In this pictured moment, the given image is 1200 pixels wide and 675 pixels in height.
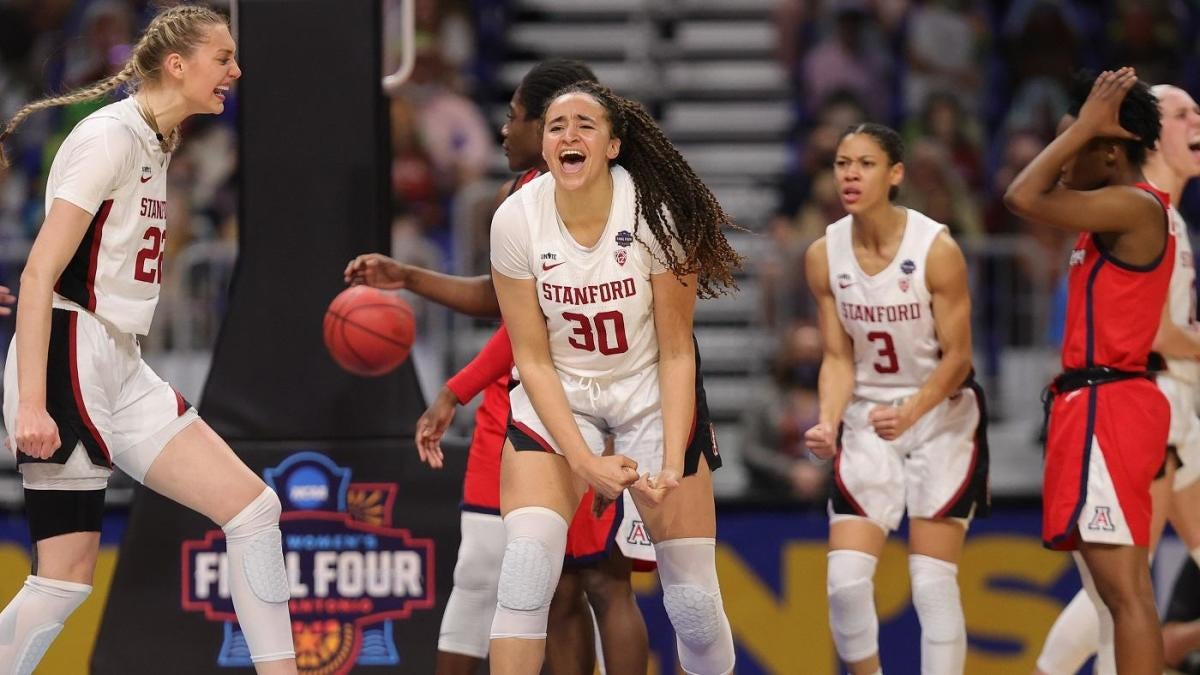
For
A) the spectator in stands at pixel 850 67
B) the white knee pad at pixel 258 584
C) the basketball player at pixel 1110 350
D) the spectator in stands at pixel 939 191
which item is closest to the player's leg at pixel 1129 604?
the basketball player at pixel 1110 350

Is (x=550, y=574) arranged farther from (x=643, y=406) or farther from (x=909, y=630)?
(x=909, y=630)

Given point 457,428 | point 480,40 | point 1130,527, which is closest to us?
point 1130,527

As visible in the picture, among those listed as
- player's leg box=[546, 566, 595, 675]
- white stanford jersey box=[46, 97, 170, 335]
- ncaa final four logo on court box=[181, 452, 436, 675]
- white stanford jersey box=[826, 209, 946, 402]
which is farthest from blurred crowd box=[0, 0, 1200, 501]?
white stanford jersey box=[46, 97, 170, 335]

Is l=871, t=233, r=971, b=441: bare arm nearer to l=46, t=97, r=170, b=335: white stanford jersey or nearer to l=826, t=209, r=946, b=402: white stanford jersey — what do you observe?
l=826, t=209, r=946, b=402: white stanford jersey

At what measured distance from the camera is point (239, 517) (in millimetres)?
4871

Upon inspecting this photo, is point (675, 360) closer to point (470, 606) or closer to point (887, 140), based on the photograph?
point (470, 606)

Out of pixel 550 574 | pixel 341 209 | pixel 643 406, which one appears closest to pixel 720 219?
pixel 643 406

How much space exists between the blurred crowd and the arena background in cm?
2

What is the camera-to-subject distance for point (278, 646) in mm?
4855

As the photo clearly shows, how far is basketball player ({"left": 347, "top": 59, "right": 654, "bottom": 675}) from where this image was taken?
211 inches

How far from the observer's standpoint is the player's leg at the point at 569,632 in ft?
17.8

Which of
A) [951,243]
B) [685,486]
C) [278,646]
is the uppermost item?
[951,243]

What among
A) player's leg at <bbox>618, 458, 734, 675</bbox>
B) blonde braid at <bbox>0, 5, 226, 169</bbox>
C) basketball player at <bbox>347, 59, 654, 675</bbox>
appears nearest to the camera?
player's leg at <bbox>618, 458, 734, 675</bbox>

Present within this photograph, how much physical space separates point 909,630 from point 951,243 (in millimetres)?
2076
